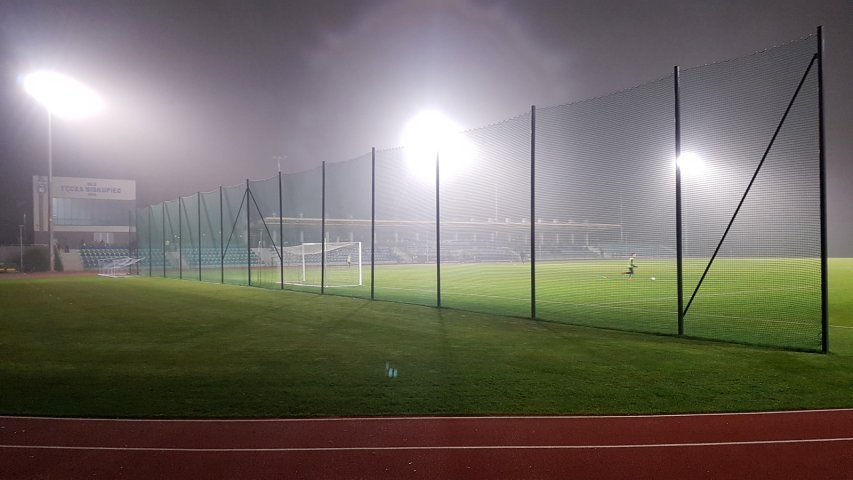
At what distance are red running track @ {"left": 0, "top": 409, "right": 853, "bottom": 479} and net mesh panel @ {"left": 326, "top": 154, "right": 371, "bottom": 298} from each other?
1305 centimetres

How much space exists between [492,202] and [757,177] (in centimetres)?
706

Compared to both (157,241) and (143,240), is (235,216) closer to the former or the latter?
(157,241)

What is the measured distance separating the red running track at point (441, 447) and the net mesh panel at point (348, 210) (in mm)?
13050

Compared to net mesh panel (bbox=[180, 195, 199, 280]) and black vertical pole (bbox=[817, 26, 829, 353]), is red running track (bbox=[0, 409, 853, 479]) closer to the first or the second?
black vertical pole (bbox=[817, 26, 829, 353])

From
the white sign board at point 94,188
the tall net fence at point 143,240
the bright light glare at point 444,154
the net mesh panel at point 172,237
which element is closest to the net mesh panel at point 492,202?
the bright light glare at point 444,154

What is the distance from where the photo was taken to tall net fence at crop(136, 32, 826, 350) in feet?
30.3

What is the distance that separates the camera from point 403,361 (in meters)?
7.46

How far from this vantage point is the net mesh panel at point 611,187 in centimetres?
1124

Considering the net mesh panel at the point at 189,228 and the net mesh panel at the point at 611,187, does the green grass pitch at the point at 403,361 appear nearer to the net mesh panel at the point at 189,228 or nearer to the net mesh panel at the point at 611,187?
the net mesh panel at the point at 611,187

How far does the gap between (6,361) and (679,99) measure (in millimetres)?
11448

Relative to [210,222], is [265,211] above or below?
above

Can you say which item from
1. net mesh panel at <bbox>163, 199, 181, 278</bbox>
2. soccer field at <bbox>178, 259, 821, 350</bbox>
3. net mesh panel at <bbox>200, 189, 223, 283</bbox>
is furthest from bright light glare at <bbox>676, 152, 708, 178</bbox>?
net mesh panel at <bbox>163, 199, 181, 278</bbox>

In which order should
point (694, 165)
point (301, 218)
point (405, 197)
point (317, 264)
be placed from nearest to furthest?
point (694, 165)
point (405, 197)
point (301, 218)
point (317, 264)

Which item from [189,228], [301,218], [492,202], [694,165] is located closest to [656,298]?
[492,202]
